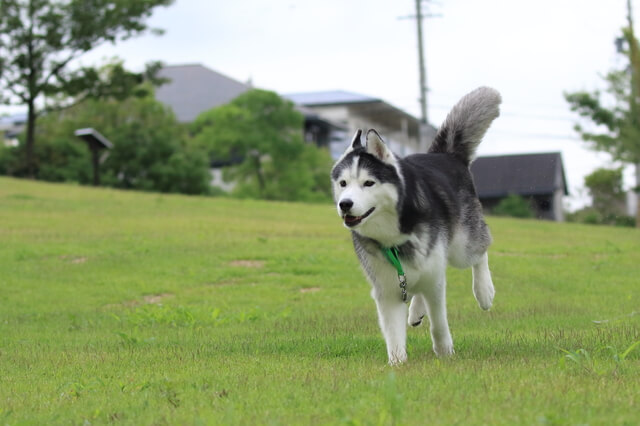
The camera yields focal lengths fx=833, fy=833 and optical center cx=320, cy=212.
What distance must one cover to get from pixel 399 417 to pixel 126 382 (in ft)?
9.27

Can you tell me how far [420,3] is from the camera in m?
40.9

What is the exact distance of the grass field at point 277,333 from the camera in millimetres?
5086

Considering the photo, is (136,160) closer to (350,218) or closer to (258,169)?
(258,169)

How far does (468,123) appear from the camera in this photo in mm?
8578

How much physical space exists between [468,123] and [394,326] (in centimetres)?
263

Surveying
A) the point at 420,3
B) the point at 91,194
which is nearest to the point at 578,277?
the point at 91,194

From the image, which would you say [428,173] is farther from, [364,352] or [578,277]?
[578,277]

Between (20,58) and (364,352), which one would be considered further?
(20,58)

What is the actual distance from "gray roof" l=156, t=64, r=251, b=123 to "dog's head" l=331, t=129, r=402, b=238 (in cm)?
7448

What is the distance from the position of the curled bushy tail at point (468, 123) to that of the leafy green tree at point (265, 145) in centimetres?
5126

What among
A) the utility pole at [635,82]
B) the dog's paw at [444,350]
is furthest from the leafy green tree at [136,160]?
the dog's paw at [444,350]

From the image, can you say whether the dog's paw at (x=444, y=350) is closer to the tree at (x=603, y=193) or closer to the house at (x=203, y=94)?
the tree at (x=603, y=193)

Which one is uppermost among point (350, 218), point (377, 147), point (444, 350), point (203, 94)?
point (203, 94)

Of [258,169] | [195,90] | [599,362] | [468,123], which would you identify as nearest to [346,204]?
[599,362]
